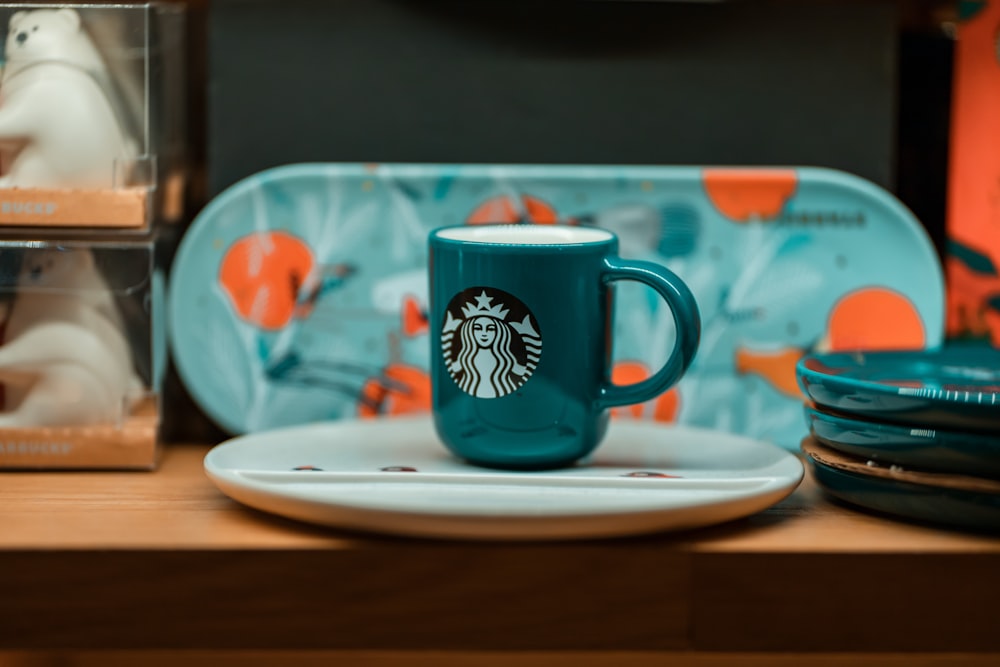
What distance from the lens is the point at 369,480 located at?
0.50 m

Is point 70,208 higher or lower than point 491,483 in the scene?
higher

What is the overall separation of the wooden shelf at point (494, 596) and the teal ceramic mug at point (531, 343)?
0.31ft

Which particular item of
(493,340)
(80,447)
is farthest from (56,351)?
(493,340)

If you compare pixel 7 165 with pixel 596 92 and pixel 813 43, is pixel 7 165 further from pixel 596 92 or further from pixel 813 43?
pixel 813 43

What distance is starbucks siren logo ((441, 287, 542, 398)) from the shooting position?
0.52 meters

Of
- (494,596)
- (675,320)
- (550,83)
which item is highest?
(550,83)

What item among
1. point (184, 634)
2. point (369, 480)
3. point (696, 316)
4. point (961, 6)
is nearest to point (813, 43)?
point (961, 6)

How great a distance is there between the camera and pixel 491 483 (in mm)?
507

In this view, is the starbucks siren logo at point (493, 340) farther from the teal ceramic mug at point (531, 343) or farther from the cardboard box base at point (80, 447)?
the cardboard box base at point (80, 447)

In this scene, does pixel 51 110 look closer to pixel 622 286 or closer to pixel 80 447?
pixel 80 447

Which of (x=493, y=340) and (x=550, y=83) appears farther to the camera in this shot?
(x=550, y=83)

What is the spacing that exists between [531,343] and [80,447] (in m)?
0.26

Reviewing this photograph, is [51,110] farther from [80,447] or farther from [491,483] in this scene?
[491,483]

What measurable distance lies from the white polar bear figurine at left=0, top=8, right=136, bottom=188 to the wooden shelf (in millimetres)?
218
